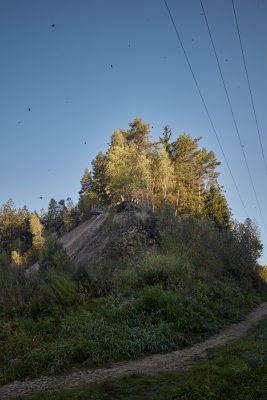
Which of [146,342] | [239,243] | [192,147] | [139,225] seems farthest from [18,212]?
[146,342]

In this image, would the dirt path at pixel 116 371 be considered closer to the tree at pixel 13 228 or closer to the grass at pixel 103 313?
the grass at pixel 103 313

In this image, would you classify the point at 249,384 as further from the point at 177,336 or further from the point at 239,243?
the point at 239,243

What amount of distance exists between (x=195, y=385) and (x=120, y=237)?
82.9ft

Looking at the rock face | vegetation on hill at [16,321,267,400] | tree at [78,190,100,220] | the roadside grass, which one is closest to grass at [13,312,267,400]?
vegetation on hill at [16,321,267,400]

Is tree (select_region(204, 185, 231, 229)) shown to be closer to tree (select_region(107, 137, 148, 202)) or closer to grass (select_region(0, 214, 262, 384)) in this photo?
tree (select_region(107, 137, 148, 202))

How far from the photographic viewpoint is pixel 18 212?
3600 inches

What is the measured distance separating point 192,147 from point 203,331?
43161mm

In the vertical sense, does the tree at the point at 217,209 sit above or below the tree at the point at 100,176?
below

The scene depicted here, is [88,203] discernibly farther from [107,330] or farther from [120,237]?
[107,330]

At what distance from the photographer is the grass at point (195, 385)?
5.97m

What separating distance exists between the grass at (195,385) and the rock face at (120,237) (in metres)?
19.8

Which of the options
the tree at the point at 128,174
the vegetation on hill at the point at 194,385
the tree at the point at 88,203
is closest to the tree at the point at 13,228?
the tree at the point at 88,203

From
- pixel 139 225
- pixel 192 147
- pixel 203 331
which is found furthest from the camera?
pixel 192 147

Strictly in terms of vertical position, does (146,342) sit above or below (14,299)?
below
